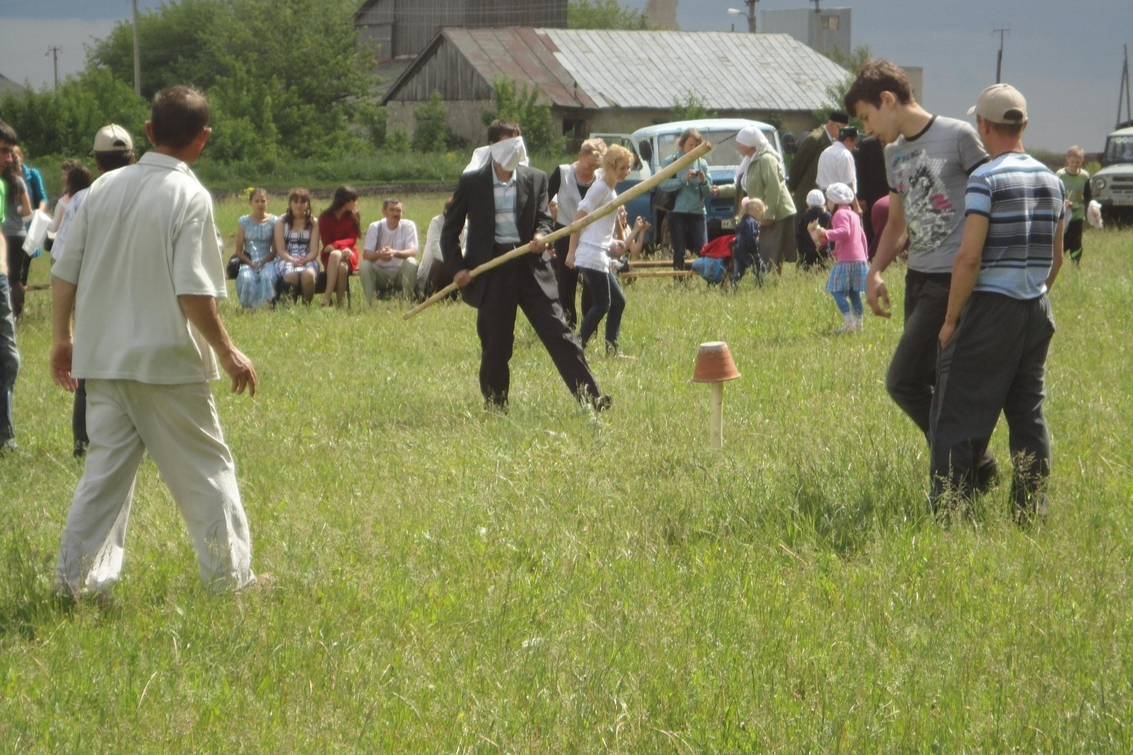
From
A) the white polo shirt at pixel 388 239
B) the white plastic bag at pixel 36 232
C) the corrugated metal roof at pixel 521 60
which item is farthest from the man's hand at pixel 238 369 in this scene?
the corrugated metal roof at pixel 521 60

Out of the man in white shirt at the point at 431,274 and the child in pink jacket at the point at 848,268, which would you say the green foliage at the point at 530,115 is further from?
the child in pink jacket at the point at 848,268

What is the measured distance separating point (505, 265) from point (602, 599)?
3.90 m

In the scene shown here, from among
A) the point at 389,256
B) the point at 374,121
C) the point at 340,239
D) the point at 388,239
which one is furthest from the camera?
the point at 374,121

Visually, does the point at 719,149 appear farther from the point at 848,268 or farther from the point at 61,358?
the point at 61,358

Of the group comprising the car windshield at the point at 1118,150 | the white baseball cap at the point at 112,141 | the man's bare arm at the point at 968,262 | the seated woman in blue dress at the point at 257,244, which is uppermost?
the car windshield at the point at 1118,150

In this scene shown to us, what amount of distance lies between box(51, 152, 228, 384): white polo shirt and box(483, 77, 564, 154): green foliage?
168ft

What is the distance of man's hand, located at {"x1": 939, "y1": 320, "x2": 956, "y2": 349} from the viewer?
5.07 metres

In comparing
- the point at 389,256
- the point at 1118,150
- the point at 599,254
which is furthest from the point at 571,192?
the point at 1118,150

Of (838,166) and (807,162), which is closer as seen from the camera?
(838,166)

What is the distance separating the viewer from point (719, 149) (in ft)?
70.0

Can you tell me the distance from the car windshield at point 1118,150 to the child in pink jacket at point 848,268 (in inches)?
805

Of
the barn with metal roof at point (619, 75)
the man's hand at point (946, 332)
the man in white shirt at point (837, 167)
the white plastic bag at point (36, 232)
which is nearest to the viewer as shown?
the man's hand at point (946, 332)

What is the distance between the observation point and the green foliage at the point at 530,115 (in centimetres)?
5544

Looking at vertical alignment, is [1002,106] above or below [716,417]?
above
